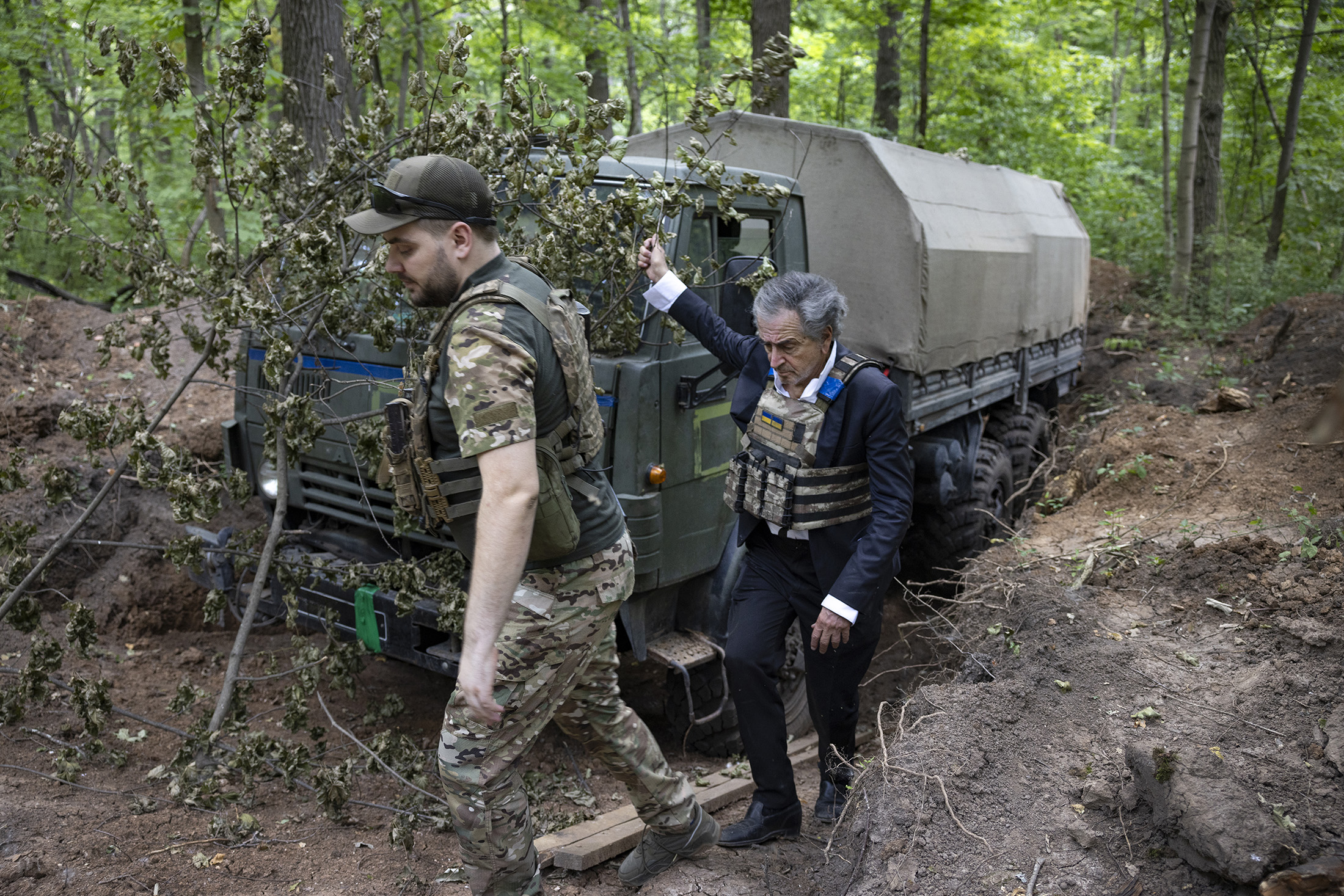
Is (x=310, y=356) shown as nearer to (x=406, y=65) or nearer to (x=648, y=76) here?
(x=648, y=76)

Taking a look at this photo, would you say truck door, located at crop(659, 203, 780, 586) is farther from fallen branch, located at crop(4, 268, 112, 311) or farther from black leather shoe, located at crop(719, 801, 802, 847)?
fallen branch, located at crop(4, 268, 112, 311)

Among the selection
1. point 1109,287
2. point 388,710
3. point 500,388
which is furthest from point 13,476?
point 1109,287

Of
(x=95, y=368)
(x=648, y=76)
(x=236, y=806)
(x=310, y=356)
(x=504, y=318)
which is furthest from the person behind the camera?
(x=648, y=76)

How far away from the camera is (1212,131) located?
12.4m

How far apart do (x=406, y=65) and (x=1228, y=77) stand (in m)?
12.3

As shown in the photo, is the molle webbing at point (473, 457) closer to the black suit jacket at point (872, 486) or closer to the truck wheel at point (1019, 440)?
the black suit jacket at point (872, 486)

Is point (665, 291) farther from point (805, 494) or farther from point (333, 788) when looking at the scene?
point (333, 788)

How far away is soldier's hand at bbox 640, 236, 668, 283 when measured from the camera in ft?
11.2

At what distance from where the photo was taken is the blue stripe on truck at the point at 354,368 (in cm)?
392

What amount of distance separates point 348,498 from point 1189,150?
390 inches

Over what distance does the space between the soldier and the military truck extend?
3.11 ft

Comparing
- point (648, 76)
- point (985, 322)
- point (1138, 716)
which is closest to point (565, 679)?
point (1138, 716)

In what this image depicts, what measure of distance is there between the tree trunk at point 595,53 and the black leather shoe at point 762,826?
9.01 metres

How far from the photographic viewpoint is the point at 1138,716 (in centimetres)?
320
